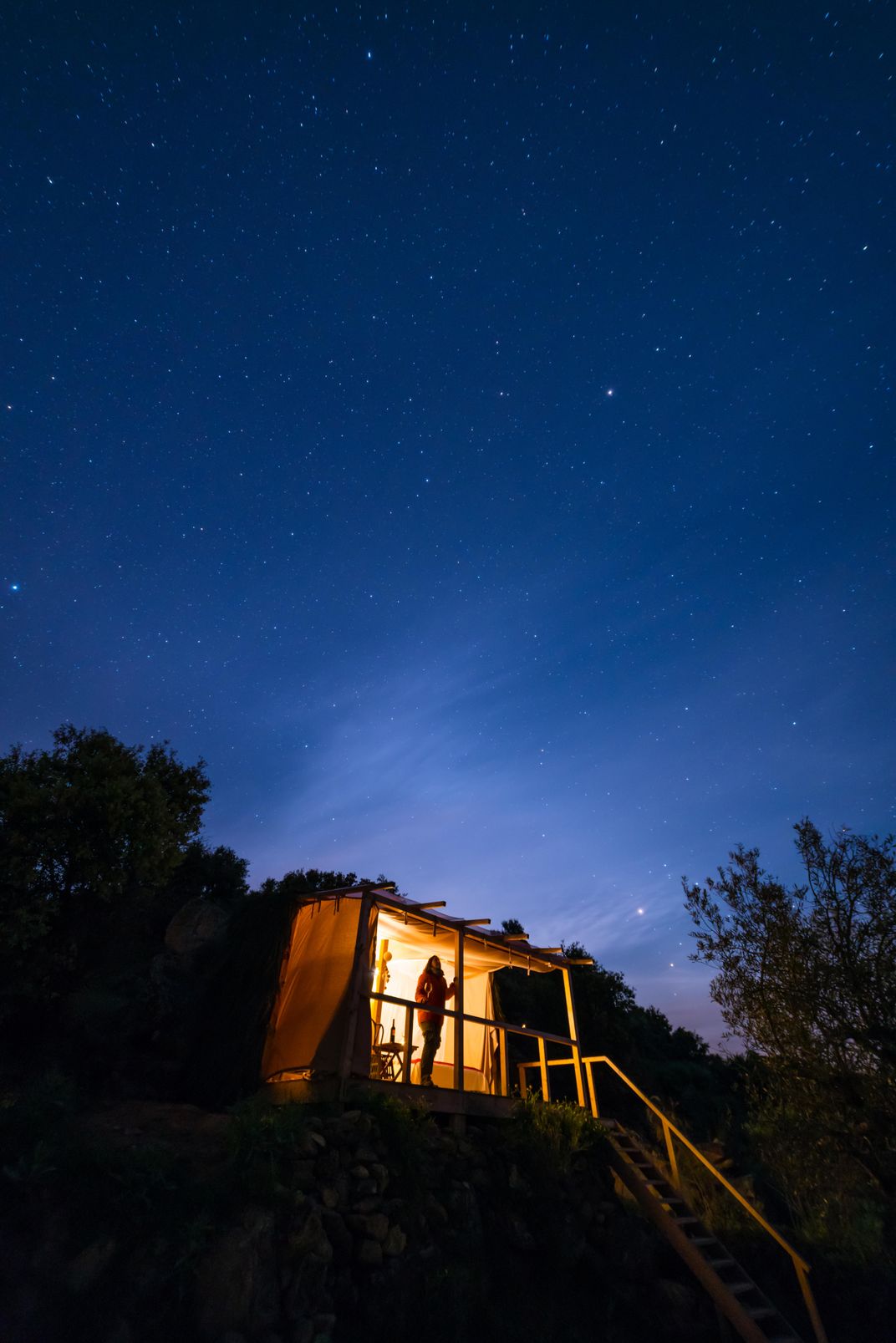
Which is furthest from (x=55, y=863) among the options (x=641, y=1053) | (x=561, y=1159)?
(x=641, y=1053)

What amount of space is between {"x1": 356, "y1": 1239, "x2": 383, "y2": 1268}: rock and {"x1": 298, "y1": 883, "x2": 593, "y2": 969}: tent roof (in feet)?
15.1

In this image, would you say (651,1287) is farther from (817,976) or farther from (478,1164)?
(817,976)

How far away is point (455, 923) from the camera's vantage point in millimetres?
12703

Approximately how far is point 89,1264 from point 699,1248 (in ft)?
29.1

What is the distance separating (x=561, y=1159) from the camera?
10.8 metres

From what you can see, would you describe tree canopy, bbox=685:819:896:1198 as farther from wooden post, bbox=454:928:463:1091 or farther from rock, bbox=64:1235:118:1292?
rock, bbox=64:1235:118:1292

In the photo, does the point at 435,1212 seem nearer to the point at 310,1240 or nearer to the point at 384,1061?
the point at 310,1240

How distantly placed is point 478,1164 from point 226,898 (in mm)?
14598

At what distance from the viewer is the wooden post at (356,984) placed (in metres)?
9.93

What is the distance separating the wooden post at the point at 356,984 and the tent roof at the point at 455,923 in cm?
35

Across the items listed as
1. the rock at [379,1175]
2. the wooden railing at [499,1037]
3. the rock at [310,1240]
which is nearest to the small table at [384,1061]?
the wooden railing at [499,1037]

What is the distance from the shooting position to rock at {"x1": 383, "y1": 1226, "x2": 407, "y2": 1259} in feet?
26.0

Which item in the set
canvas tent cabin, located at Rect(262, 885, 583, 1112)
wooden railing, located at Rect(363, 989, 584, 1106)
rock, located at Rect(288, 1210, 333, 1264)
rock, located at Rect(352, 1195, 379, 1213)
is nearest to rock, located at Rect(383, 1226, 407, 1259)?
rock, located at Rect(352, 1195, 379, 1213)

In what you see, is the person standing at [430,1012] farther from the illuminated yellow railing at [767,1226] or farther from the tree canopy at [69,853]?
the tree canopy at [69,853]
